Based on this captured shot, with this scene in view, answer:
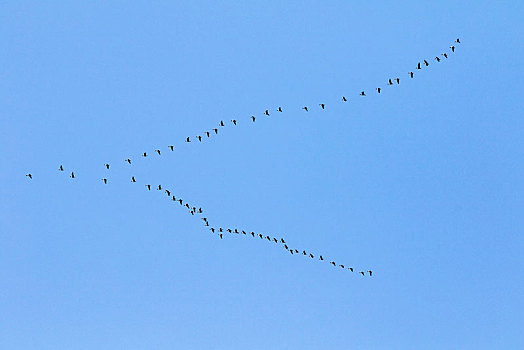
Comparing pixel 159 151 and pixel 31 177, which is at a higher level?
pixel 159 151

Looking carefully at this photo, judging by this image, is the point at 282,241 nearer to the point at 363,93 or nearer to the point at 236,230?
the point at 236,230

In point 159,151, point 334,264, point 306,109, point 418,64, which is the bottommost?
point 334,264

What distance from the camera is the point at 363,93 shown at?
19953 millimetres

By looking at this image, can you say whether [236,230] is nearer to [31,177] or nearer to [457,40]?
[31,177]

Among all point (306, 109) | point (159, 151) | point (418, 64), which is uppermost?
point (418, 64)

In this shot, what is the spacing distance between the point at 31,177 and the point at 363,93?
10.5 metres

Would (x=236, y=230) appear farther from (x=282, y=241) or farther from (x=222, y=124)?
(x=222, y=124)

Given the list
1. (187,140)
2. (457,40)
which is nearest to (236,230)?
(187,140)

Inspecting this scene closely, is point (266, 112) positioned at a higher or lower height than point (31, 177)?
higher

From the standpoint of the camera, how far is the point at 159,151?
2008 centimetres

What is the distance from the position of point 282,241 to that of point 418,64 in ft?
22.9

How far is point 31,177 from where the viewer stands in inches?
761

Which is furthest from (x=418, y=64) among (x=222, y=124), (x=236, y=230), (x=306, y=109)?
(x=236, y=230)

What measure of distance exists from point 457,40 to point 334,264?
26.1 ft
